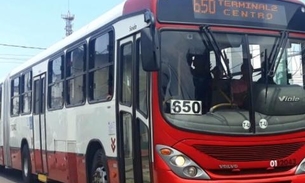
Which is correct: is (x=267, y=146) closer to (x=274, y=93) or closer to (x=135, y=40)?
(x=274, y=93)

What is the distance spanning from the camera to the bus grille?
661 cm

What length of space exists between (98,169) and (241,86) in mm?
3092

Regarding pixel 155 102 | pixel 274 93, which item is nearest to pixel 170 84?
pixel 155 102

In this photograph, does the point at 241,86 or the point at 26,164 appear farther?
the point at 26,164

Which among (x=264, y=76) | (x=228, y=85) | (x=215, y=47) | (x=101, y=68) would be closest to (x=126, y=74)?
(x=101, y=68)

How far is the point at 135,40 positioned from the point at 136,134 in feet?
4.15

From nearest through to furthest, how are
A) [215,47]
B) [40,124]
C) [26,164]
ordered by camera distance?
[215,47], [40,124], [26,164]

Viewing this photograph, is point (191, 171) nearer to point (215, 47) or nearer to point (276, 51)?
point (215, 47)

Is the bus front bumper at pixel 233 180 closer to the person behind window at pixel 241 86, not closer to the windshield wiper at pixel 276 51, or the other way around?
the person behind window at pixel 241 86

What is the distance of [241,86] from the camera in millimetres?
6848

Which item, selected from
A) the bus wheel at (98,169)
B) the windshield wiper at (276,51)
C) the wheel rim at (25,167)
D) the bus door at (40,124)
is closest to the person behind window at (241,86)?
the windshield wiper at (276,51)

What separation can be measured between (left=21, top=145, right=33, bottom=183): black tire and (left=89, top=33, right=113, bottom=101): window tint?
5509 millimetres

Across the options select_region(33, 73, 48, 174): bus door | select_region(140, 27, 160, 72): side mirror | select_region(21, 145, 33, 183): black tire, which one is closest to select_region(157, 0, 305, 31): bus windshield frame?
select_region(140, 27, 160, 72): side mirror

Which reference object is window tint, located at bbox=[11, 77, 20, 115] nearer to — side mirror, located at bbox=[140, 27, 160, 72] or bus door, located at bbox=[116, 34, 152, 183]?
bus door, located at bbox=[116, 34, 152, 183]
